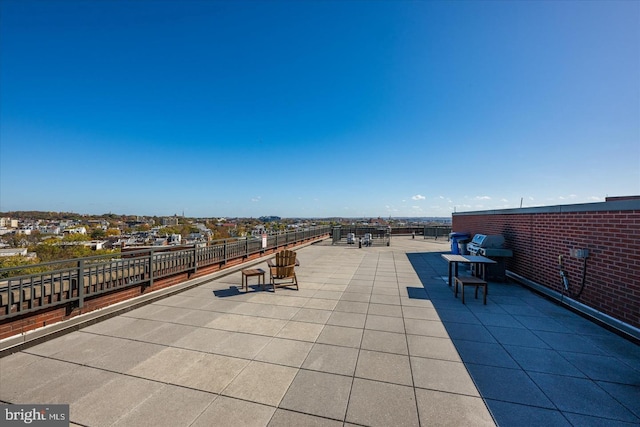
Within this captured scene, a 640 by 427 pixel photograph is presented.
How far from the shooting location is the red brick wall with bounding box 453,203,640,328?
4129 millimetres

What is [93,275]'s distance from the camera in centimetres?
487

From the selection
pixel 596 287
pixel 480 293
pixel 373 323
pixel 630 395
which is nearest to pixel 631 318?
pixel 596 287

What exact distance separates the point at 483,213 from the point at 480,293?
624 centimetres

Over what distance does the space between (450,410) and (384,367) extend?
2.83 ft

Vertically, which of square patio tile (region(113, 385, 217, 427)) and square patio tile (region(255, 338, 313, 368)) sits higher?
square patio tile (region(113, 385, 217, 427))

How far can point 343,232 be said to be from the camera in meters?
21.9

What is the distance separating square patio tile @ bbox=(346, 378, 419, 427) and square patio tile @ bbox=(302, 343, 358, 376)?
10.9 inches

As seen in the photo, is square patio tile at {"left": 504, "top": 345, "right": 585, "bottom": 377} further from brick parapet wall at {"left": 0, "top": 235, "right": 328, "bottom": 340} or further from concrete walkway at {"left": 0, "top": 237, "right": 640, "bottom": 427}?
brick parapet wall at {"left": 0, "top": 235, "right": 328, "bottom": 340}

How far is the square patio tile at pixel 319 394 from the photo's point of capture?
2496 millimetres

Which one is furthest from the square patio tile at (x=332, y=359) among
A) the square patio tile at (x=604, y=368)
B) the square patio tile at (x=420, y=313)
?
the square patio tile at (x=604, y=368)

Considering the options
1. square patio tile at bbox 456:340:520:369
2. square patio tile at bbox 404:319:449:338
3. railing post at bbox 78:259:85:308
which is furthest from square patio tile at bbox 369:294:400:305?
railing post at bbox 78:259:85:308

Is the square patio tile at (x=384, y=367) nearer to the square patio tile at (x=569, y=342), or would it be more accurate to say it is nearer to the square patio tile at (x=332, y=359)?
the square patio tile at (x=332, y=359)

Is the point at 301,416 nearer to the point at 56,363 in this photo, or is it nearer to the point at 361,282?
the point at 56,363

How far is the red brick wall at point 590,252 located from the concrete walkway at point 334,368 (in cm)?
58
